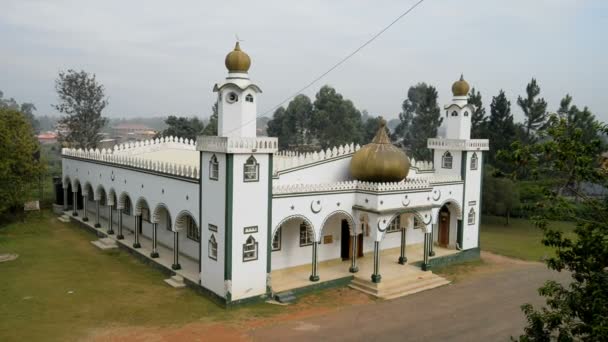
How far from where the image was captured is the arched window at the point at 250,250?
48.3 ft

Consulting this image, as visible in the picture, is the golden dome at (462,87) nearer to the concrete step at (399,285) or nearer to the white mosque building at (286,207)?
the white mosque building at (286,207)

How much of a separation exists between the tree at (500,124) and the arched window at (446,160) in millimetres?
12829

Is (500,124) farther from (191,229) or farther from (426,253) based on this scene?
(191,229)

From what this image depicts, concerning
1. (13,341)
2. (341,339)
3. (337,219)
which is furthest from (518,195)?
(13,341)

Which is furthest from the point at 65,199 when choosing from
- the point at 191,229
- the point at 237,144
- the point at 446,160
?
the point at 446,160

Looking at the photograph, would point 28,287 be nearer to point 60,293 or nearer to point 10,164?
point 60,293

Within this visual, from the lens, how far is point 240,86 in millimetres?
14453

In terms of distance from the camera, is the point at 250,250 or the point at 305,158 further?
the point at 305,158

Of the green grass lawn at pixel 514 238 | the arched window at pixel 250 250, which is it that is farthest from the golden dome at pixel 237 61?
the green grass lawn at pixel 514 238

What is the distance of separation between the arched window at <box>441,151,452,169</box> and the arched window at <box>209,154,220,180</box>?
11.2 m

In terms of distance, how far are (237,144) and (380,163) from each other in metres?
5.43

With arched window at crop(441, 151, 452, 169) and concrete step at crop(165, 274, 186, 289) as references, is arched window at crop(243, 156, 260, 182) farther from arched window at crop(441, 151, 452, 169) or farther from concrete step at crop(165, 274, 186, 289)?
arched window at crop(441, 151, 452, 169)

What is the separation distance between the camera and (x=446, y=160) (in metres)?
21.6

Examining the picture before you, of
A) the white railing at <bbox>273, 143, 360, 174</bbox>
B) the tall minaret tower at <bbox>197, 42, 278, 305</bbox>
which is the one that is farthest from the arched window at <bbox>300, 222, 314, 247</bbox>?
the tall minaret tower at <bbox>197, 42, 278, 305</bbox>
